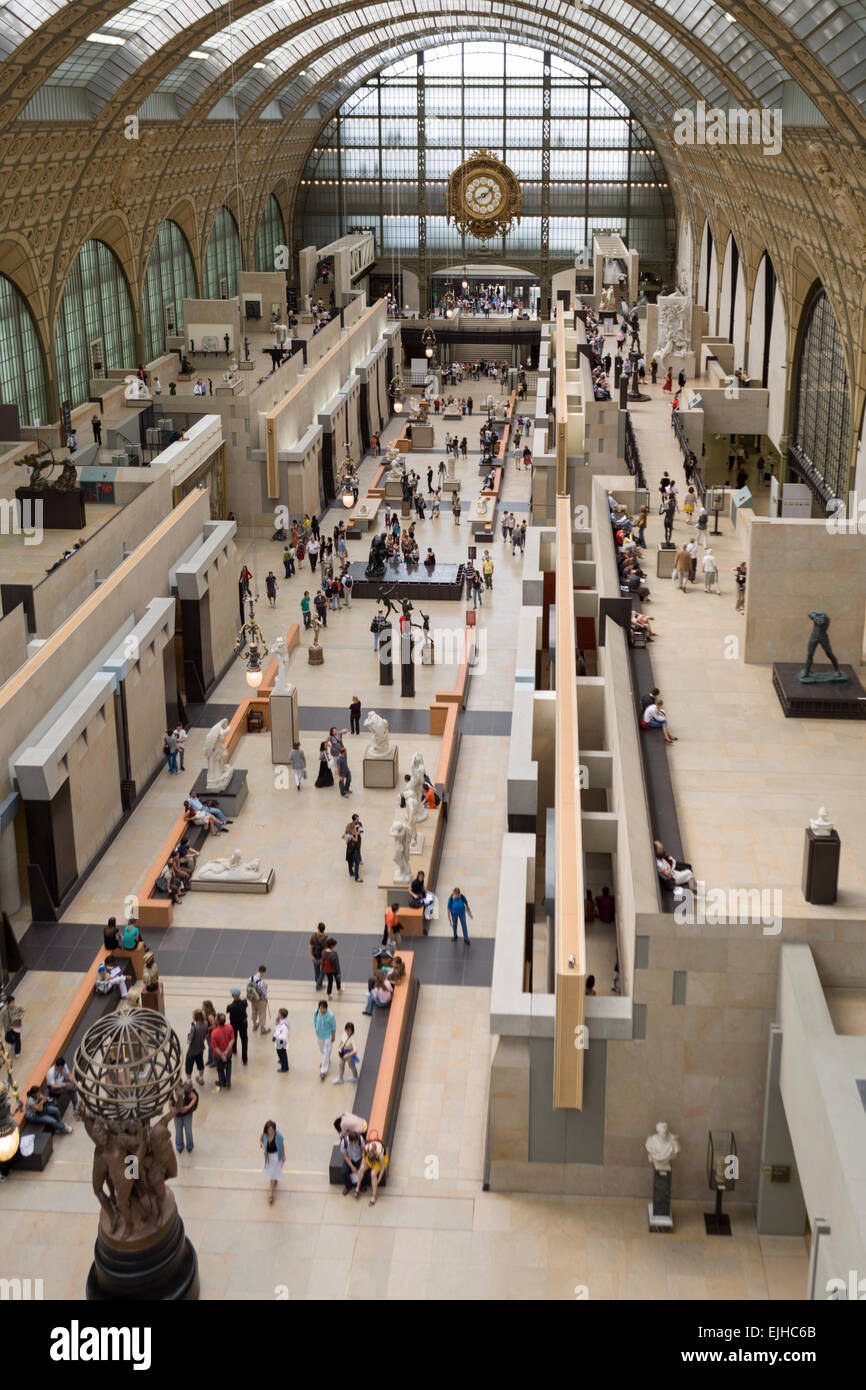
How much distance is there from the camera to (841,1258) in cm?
1278

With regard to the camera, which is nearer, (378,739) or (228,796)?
(228,796)

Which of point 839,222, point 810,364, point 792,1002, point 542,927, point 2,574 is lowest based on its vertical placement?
point 542,927

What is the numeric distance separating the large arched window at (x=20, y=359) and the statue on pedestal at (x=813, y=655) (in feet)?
98.8

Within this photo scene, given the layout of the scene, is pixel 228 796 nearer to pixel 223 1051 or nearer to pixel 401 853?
pixel 401 853

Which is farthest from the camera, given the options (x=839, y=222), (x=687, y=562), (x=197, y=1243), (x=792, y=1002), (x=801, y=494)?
(x=801, y=494)

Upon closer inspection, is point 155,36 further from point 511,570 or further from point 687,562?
point 687,562

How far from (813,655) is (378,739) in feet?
31.9

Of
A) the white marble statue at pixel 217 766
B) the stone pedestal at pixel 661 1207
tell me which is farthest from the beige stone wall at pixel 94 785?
the stone pedestal at pixel 661 1207

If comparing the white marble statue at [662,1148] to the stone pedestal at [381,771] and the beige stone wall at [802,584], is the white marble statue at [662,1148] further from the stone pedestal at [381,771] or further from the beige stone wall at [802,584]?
the stone pedestal at [381,771]

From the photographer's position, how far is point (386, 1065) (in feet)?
67.1

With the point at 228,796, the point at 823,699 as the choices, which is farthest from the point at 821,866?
the point at 228,796

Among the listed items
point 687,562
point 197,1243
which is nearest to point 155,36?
point 687,562

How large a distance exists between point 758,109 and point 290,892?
2479cm

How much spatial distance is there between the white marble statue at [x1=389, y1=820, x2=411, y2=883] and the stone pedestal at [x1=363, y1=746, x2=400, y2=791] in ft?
12.8
